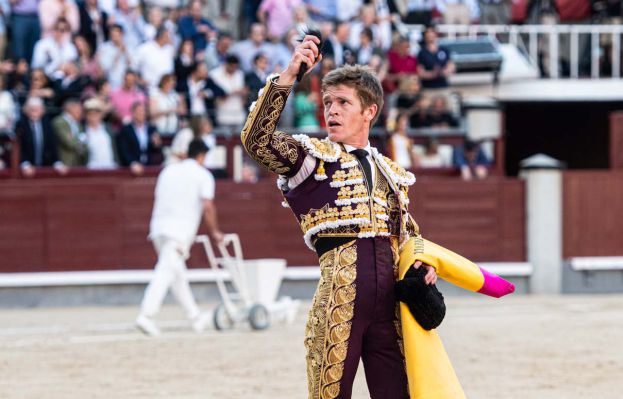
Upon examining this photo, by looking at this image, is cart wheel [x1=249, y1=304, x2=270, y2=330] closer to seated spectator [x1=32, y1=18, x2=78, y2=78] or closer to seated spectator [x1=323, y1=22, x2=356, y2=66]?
seated spectator [x1=32, y1=18, x2=78, y2=78]

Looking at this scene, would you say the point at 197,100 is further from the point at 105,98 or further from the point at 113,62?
the point at 105,98

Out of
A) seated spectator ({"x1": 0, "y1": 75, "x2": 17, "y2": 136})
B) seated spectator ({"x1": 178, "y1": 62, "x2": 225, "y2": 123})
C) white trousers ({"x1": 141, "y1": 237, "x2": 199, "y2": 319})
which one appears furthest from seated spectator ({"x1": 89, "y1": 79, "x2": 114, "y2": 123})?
white trousers ({"x1": 141, "y1": 237, "x2": 199, "y2": 319})

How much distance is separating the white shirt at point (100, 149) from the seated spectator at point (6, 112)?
686 mm

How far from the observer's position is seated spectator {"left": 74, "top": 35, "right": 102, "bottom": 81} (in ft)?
43.9

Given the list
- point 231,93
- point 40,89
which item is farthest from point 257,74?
point 40,89

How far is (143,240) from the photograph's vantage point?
13.4 metres

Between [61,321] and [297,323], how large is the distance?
2032 mm

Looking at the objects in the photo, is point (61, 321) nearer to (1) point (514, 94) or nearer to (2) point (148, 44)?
(2) point (148, 44)

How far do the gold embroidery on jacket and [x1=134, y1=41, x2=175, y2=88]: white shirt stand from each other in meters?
9.82

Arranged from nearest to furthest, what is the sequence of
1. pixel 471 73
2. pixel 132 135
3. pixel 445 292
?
1. pixel 132 135
2. pixel 445 292
3. pixel 471 73

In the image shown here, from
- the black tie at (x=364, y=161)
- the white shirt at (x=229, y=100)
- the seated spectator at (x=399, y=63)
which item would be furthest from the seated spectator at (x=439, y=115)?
the black tie at (x=364, y=161)

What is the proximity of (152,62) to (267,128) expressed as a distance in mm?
9929

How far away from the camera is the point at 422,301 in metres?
3.94

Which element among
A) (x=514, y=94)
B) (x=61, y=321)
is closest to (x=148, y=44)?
(x=61, y=321)
